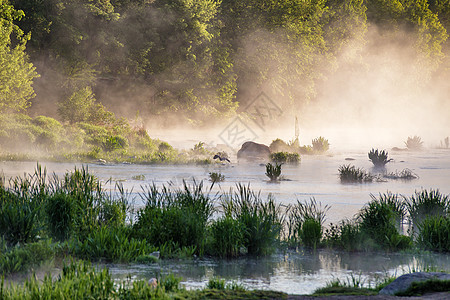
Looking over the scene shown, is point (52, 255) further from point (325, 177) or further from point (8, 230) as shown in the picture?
point (325, 177)

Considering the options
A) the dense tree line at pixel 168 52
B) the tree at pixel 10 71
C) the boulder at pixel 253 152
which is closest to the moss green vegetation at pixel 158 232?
the tree at pixel 10 71

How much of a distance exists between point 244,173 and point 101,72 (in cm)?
1917

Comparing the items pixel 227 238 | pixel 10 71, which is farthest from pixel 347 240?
pixel 10 71

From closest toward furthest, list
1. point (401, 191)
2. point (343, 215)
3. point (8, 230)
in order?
1. point (8, 230)
2. point (343, 215)
3. point (401, 191)

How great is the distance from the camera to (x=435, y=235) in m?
9.24

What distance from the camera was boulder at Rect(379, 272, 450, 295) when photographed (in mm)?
6009

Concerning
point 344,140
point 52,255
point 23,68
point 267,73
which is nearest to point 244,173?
point 23,68

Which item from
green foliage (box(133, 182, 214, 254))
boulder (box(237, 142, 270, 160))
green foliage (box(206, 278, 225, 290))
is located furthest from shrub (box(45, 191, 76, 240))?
boulder (box(237, 142, 270, 160))

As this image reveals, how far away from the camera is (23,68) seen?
101 ft

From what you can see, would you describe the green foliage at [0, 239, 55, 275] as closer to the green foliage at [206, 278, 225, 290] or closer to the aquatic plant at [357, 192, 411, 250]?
the green foliage at [206, 278, 225, 290]

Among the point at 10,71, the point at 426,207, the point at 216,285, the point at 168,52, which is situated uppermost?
the point at 168,52

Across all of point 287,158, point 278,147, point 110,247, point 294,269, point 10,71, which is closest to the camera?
point 110,247

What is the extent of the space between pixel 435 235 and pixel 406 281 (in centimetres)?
346

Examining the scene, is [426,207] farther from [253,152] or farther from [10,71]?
[10,71]
